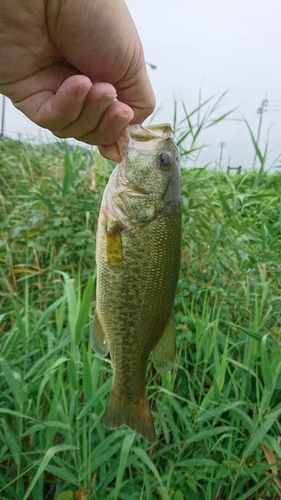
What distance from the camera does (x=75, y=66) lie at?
5.40 feet

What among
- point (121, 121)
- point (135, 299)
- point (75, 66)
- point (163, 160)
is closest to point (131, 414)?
point (135, 299)

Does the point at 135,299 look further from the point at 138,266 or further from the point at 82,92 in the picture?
the point at 82,92

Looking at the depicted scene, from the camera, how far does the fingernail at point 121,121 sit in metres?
1.50

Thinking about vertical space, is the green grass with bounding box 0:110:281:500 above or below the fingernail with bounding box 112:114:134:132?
below

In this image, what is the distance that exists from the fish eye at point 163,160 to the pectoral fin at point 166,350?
0.51 m

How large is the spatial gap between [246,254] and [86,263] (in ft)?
3.97

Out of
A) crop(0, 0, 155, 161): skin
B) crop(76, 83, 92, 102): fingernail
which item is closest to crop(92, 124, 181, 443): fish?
crop(0, 0, 155, 161): skin

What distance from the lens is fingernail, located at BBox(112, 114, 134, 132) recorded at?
1.50 metres

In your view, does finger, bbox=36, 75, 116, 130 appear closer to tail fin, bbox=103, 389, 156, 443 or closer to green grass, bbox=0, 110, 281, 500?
green grass, bbox=0, 110, 281, 500

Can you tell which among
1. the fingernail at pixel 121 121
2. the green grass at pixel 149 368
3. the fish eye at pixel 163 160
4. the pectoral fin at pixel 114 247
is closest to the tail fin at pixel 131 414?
the green grass at pixel 149 368

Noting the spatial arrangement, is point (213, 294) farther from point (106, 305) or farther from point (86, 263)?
point (106, 305)

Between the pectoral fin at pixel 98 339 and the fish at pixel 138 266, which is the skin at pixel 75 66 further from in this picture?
the pectoral fin at pixel 98 339

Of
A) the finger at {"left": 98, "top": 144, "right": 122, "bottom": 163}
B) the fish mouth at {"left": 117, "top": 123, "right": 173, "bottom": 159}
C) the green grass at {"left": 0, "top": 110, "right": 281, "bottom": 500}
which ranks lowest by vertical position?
the green grass at {"left": 0, "top": 110, "right": 281, "bottom": 500}

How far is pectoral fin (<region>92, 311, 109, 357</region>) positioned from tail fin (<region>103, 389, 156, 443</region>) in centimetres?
16
